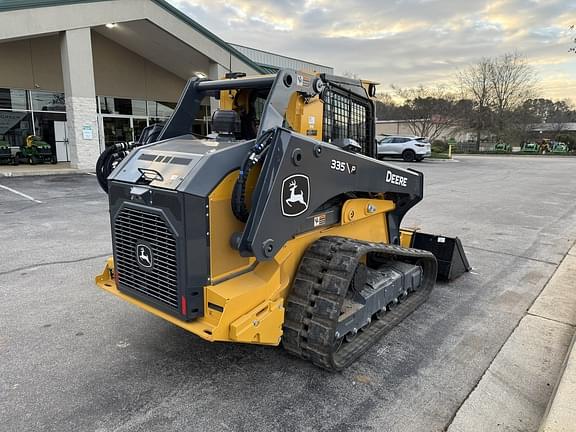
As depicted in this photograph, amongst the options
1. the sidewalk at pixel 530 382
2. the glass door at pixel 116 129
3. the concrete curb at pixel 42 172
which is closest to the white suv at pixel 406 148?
the glass door at pixel 116 129

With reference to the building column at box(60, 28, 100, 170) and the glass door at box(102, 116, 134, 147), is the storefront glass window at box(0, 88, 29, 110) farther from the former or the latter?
the building column at box(60, 28, 100, 170)

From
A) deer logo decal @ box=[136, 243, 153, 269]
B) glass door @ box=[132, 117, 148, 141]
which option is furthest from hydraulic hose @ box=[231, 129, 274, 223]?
glass door @ box=[132, 117, 148, 141]

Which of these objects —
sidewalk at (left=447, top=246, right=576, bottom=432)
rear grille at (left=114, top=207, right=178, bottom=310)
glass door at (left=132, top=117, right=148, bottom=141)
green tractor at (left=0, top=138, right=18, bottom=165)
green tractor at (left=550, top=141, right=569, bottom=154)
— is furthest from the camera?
green tractor at (left=550, top=141, right=569, bottom=154)

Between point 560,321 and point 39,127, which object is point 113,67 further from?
point 560,321

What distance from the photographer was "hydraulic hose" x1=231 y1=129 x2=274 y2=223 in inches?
109

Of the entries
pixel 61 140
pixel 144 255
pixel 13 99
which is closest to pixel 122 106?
pixel 61 140

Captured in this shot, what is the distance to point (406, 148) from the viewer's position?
1037 inches

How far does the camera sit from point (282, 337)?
320 cm

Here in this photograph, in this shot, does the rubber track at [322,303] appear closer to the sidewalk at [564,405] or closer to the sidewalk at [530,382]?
the sidewalk at [530,382]

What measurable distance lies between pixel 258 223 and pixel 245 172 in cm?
34

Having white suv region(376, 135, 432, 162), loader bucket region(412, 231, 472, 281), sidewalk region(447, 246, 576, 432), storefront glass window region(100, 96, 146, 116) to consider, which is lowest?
sidewalk region(447, 246, 576, 432)

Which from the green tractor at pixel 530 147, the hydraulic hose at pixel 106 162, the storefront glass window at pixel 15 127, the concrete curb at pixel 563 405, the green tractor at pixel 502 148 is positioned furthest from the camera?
the green tractor at pixel 530 147

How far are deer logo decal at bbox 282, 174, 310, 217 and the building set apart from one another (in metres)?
11.8

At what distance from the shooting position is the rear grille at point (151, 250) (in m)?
2.89
